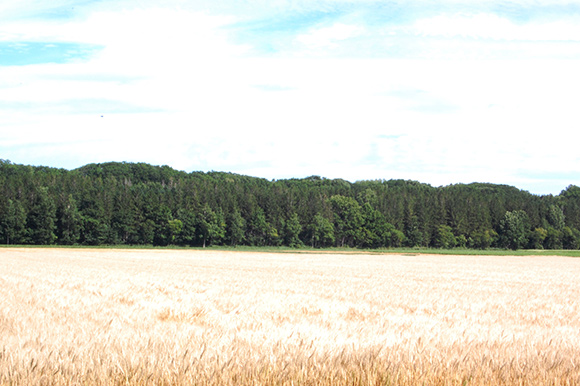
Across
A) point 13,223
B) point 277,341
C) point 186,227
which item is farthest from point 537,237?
point 277,341

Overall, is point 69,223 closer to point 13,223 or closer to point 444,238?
point 13,223

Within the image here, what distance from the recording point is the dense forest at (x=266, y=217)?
11888 cm

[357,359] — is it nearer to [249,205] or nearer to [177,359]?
[177,359]

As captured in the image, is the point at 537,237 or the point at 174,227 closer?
the point at 174,227

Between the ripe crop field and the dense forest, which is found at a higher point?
the dense forest

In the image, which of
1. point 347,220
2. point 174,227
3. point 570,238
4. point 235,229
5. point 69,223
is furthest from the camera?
point 570,238

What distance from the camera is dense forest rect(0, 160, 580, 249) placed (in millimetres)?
118875

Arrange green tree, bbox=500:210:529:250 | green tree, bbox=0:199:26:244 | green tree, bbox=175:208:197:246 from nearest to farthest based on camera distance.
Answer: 1. green tree, bbox=0:199:26:244
2. green tree, bbox=175:208:197:246
3. green tree, bbox=500:210:529:250

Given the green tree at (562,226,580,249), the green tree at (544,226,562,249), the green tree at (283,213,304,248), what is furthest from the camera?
the green tree at (562,226,580,249)

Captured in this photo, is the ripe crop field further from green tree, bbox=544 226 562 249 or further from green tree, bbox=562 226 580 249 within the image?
green tree, bbox=562 226 580 249

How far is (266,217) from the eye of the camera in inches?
5566

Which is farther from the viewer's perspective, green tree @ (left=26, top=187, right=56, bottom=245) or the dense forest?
the dense forest

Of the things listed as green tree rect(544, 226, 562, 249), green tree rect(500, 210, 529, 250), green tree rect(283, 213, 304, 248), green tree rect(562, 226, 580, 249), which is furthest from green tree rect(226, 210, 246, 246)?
green tree rect(562, 226, 580, 249)

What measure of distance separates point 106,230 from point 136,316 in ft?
372
